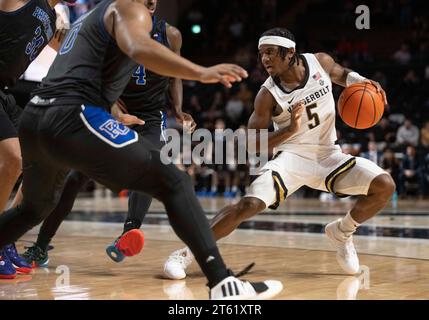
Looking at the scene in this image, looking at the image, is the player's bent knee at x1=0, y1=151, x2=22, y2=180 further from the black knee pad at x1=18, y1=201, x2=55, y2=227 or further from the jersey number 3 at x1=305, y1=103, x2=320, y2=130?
the jersey number 3 at x1=305, y1=103, x2=320, y2=130

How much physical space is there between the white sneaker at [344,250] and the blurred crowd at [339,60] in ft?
29.2

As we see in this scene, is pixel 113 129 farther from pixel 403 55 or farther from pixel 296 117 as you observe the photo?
pixel 403 55

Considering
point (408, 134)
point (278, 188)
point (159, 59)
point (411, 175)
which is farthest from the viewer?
point (408, 134)

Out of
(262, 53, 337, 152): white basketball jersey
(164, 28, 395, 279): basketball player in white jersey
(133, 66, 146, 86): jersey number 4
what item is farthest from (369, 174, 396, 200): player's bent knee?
(133, 66, 146, 86): jersey number 4

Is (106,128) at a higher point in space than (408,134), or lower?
higher

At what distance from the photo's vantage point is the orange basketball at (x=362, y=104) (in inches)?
198

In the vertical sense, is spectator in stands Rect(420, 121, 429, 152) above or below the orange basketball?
below

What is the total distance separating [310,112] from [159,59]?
2.06 metres

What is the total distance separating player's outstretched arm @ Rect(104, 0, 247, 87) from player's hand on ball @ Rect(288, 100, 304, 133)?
4.82 ft

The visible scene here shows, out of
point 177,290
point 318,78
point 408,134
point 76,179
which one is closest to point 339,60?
point 408,134

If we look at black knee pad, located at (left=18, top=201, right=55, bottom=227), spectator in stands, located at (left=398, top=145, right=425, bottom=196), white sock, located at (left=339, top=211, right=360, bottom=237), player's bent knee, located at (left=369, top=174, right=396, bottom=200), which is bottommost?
spectator in stands, located at (left=398, top=145, right=425, bottom=196)

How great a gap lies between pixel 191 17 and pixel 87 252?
631 inches

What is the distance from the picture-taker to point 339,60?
15.7 meters

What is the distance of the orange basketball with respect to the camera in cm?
502
